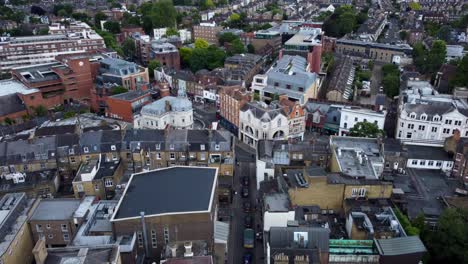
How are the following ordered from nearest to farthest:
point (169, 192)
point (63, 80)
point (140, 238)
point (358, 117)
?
point (140, 238) < point (169, 192) < point (358, 117) < point (63, 80)

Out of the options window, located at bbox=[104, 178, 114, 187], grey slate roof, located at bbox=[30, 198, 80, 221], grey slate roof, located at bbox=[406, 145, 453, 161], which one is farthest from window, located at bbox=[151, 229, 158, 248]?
grey slate roof, located at bbox=[406, 145, 453, 161]

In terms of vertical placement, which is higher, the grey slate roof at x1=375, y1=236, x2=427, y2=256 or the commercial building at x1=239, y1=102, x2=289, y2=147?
the commercial building at x1=239, y1=102, x2=289, y2=147

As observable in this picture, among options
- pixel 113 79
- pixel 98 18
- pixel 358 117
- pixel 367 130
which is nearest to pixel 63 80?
pixel 113 79

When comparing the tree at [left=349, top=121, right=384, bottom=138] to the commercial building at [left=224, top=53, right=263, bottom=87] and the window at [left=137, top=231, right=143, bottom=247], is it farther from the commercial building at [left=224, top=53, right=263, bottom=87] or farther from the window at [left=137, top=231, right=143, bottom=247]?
the window at [left=137, top=231, right=143, bottom=247]

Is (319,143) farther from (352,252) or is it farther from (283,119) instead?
(352,252)

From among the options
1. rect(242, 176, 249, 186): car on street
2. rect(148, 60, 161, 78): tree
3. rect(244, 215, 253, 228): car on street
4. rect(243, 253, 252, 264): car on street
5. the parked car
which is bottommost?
rect(243, 253, 252, 264): car on street

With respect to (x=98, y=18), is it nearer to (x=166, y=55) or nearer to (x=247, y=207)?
(x=166, y=55)

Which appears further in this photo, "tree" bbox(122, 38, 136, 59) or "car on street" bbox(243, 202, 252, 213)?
"tree" bbox(122, 38, 136, 59)

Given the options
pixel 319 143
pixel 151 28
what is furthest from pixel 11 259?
pixel 151 28
